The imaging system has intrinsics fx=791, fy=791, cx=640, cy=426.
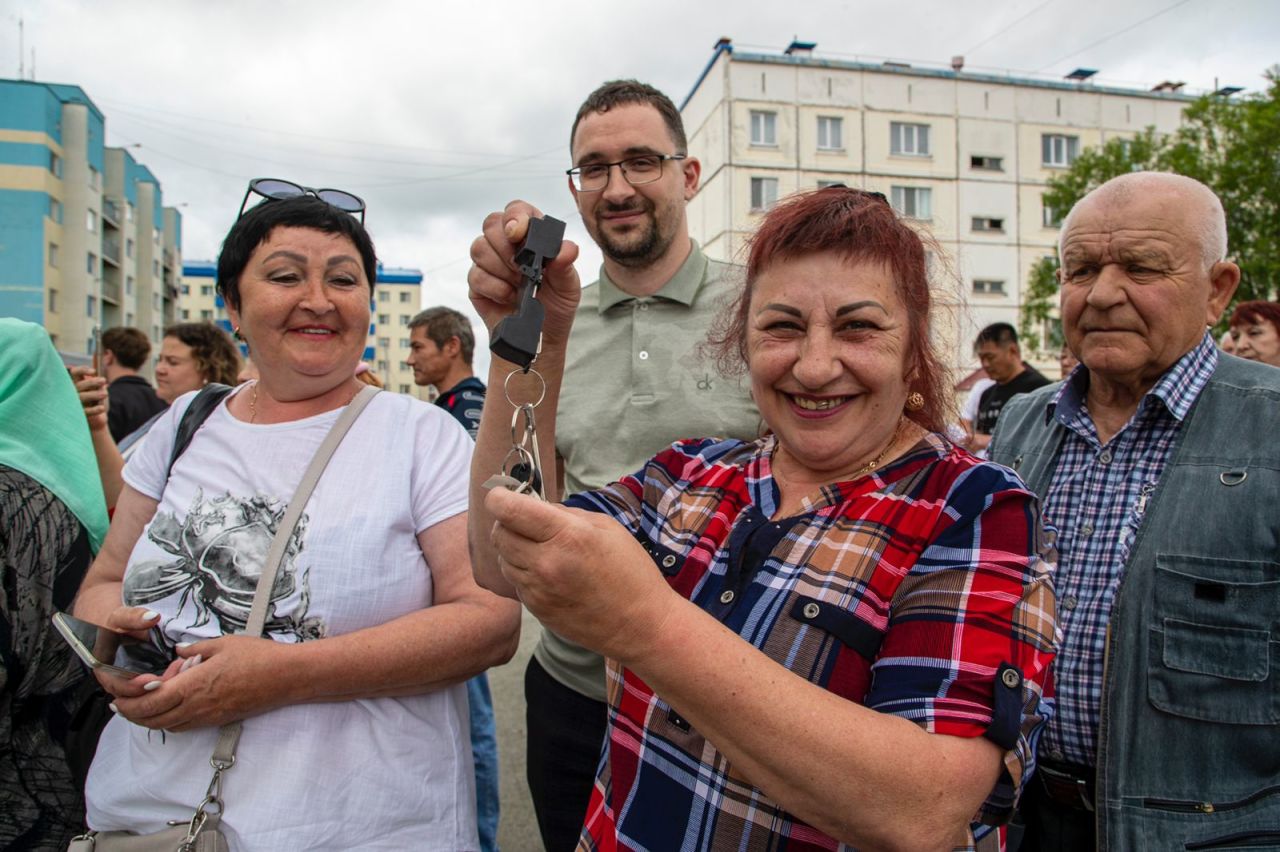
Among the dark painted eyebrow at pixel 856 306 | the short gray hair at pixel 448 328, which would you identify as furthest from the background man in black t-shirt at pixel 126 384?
the dark painted eyebrow at pixel 856 306

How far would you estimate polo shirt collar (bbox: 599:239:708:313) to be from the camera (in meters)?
2.60

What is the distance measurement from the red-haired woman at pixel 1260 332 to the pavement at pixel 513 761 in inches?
178

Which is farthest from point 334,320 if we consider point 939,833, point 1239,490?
point 1239,490

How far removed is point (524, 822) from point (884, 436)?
3.55m

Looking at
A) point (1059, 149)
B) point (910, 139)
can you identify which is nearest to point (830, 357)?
point (910, 139)

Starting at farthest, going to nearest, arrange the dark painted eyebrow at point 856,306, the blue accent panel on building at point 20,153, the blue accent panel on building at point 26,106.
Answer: the blue accent panel on building at point 20,153 → the blue accent panel on building at point 26,106 → the dark painted eyebrow at point 856,306

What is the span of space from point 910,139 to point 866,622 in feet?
106

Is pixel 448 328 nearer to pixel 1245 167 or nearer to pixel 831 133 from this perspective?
pixel 1245 167

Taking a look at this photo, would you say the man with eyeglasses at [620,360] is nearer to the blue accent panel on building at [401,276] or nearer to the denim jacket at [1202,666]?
the denim jacket at [1202,666]

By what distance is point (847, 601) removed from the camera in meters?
1.25

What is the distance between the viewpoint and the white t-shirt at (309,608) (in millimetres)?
1727

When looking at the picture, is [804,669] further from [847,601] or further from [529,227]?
[529,227]

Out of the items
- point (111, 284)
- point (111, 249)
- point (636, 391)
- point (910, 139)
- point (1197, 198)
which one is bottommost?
point (636, 391)

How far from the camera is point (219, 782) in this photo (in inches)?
67.1
